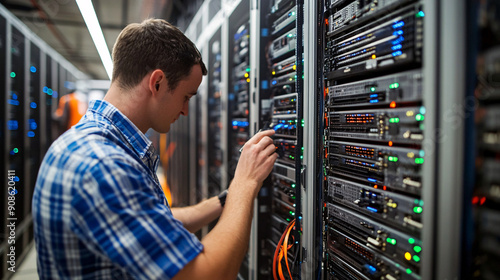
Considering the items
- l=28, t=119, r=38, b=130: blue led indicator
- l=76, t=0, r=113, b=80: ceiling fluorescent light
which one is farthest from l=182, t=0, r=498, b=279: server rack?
l=28, t=119, r=38, b=130: blue led indicator

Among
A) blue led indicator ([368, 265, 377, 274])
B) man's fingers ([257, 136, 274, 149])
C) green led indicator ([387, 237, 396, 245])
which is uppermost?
man's fingers ([257, 136, 274, 149])

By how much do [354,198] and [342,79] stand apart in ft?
1.41

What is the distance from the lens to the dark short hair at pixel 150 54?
1.02 metres

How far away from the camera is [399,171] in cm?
79

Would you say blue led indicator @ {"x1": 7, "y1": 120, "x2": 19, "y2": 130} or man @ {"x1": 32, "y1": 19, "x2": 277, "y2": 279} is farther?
blue led indicator @ {"x1": 7, "y1": 120, "x2": 19, "y2": 130}

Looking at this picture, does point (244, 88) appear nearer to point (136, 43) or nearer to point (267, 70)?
point (267, 70)

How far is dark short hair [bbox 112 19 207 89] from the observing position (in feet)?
3.34

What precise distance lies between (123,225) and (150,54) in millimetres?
604

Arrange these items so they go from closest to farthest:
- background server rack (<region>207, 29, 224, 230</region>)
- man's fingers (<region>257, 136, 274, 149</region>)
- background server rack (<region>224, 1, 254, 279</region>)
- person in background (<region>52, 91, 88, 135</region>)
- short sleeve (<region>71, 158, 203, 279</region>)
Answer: short sleeve (<region>71, 158, 203, 279</region>), man's fingers (<region>257, 136, 274, 149</region>), background server rack (<region>224, 1, 254, 279</region>), background server rack (<region>207, 29, 224, 230</region>), person in background (<region>52, 91, 88, 135</region>)

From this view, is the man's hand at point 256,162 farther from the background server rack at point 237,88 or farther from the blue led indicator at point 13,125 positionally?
the blue led indicator at point 13,125

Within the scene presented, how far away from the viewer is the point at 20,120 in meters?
3.26

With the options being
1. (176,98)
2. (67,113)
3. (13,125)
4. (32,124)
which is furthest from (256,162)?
(67,113)

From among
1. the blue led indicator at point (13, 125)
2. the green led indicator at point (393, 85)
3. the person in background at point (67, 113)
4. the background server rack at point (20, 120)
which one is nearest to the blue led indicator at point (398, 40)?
the green led indicator at point (393, 85)

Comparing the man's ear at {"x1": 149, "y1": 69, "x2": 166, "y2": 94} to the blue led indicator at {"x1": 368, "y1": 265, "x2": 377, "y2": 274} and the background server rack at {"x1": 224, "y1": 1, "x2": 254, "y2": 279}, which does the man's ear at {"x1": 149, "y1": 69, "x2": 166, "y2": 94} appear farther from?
the blue led indicator at {"x1": 368, "y1": 265, "x2": 377, "y2": 274}
